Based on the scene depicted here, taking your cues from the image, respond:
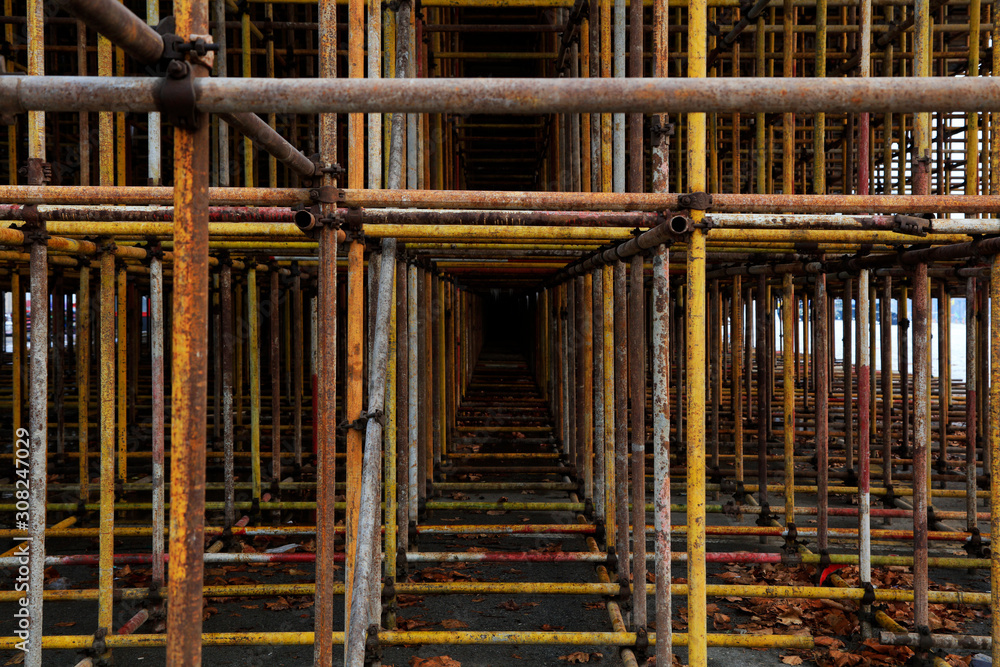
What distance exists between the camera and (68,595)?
Result: 4.12 meters

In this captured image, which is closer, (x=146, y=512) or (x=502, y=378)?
(x=146, y=512)

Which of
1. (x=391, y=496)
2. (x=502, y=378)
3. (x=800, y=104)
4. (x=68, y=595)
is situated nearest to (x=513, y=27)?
(x=391, y=496)

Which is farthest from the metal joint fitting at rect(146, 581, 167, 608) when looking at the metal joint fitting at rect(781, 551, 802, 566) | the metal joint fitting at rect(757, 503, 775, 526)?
the metal joint fitting at rect(757, 503, 775, 526)

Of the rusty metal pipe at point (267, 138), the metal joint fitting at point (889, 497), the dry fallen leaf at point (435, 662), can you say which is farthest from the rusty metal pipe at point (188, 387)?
the metal joint fitting at point (889, 497)

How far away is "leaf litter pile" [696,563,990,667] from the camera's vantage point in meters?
3.95

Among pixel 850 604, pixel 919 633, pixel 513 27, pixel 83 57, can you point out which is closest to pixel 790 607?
pixel 850 604

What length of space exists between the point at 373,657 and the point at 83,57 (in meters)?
5.35

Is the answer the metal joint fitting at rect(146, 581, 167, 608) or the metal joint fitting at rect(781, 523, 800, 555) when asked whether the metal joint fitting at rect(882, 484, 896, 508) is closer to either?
the metal joint fitting at rect(781, 523, 800, 555)

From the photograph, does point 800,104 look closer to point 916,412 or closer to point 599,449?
point 916,412

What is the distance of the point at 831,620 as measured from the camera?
14.5 ft

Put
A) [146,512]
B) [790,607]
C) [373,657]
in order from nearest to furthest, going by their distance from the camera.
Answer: [373,657] → [790,607] → [146,512]

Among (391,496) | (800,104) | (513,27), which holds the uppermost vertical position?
(513,27)

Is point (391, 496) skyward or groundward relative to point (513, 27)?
groundward

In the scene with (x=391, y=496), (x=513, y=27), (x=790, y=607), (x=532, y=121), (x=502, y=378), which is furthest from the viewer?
(x=502, y=378)
